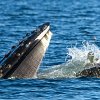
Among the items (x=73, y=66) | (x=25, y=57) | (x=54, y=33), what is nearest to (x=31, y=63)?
(x=25, y=57)

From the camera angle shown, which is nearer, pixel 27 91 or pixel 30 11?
pixel 27 91

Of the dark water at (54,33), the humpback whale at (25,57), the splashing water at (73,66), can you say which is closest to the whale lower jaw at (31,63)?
the humpback whale at (25,57)

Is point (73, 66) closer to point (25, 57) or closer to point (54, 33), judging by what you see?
point (25, 57)

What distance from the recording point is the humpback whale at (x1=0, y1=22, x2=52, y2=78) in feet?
86.1

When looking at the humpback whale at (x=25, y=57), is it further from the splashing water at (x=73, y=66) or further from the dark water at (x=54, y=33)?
the splashing water at (x=73, y=66)

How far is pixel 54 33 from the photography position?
43719 millimetres

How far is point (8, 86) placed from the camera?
26.7 meters

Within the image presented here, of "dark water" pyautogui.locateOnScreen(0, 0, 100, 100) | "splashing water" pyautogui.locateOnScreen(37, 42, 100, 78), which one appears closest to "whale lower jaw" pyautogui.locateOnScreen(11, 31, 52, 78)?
"dark water" pyautogui.locateOnScreen(0, 0, 100, 100)

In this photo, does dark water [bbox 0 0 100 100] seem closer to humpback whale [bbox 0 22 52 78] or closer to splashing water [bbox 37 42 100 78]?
humpback whale [bbox 0 22 52 78]

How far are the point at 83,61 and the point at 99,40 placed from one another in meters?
9.70

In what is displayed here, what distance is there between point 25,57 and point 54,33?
56.6 ft

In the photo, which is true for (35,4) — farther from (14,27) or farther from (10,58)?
(10,58)

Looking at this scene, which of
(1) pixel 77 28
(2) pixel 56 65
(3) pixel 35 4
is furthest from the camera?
(3) pixel 35 4

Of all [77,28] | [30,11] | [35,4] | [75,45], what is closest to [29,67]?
[75,45]
